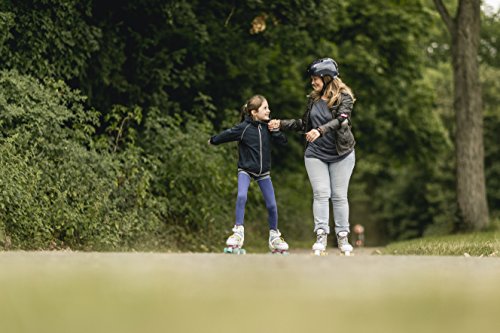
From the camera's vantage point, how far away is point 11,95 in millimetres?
14953

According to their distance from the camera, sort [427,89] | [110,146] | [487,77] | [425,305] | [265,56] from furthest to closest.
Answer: [487,77]
[427,89]
[265,56]
[110,146]
[425,305]

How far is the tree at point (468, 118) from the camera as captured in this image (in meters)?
22.8

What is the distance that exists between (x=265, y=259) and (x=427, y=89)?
24.4 m

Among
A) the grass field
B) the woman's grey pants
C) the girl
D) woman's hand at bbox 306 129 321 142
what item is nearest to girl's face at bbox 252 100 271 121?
the girl

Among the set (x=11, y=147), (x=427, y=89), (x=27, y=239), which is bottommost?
(x=27, y=239)

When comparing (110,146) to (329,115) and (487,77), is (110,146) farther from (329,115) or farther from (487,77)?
(487,77)

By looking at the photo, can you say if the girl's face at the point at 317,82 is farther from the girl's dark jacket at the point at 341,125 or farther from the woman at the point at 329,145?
the girl's dark jacket at the point at 341,125

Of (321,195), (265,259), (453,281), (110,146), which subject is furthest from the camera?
(110,146)

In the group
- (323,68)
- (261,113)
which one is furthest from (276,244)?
(323,68)

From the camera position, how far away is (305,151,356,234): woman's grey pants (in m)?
11.2

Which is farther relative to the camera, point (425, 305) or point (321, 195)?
point (321, 195)

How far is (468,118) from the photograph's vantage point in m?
22.9

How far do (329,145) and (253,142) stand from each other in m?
0.94

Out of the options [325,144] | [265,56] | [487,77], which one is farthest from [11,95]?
[487,77]
